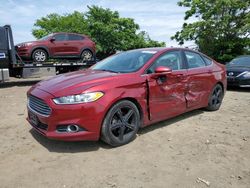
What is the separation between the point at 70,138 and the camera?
4465 millimetres

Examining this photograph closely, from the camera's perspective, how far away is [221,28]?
26.9 m

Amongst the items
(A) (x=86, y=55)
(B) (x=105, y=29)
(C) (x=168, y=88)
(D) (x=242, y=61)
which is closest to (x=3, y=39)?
(A) (x=86, y=55)

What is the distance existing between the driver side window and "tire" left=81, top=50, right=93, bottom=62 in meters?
9.26

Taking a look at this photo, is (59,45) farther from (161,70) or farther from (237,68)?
(161,70)

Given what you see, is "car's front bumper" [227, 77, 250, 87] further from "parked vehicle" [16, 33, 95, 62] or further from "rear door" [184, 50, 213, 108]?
"parked vehicle" [16, 33, 95, 62]

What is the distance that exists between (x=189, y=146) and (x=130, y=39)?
96.6 feet

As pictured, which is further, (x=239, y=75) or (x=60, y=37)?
(x=60, y=37)

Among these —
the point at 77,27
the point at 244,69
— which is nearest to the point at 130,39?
the point at 77,27

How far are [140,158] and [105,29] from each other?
27.3m

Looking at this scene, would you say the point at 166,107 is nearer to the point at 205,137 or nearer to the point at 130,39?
the point at 205,137

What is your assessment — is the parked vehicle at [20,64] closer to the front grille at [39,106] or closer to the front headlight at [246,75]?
the front headlight at [246,75]

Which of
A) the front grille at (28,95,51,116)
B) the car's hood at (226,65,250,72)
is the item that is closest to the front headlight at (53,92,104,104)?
the front grille at (28,95,51,116)

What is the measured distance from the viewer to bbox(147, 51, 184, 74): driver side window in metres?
5.46

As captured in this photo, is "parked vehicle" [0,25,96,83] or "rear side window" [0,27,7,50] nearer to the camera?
"rear side window" [0,27,7,50]
